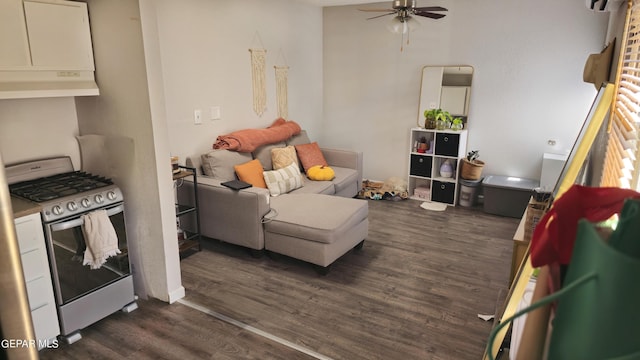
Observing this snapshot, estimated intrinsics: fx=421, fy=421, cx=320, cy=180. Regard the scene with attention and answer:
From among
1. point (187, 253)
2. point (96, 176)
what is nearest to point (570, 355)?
point (96, 176)

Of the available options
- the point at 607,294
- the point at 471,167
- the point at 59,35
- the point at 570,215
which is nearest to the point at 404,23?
the point at 471,167

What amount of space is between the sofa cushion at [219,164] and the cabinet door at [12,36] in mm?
1750

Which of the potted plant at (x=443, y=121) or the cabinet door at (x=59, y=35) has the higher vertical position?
the cabinet door at (x=59, y=35)

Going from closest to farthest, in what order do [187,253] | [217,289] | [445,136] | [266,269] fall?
[217,289] → [266,269] → [187,253] → [445,136]

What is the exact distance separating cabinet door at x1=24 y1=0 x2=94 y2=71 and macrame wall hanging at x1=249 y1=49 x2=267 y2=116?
2.11 meters

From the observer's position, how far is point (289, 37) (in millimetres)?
5242

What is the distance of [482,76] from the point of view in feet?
16.5

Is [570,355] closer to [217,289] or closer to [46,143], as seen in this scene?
[217,289]

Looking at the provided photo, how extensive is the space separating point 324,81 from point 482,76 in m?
2.16

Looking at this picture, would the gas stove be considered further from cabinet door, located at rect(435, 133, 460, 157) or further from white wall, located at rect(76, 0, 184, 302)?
cabinet door, located at rect(435, 133, 460, 157)

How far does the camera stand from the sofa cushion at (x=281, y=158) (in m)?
4.63

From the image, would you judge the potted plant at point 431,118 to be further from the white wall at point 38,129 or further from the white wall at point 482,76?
the white wall at point 38,129

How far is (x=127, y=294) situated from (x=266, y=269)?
109 centimetres

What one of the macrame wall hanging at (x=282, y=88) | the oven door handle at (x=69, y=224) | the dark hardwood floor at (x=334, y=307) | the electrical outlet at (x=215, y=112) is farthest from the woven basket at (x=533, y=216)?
the macrame wall hanging at (x=282, y=88)
